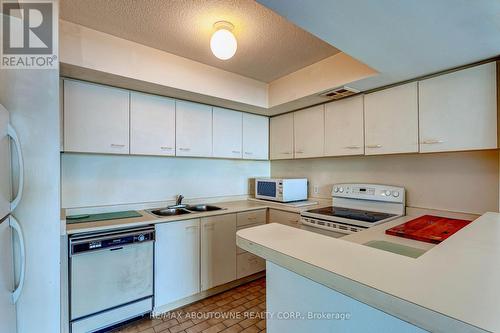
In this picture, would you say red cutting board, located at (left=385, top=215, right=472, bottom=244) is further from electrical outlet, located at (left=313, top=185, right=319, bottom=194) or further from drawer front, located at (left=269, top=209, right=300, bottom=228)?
electrical outlet, located at (left=313, top=185, right=319, bottom=194)

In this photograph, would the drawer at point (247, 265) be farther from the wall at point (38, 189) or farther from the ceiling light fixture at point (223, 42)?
the ceiling light fixture at point (223, 42)

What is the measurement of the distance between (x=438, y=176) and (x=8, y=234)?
9.70ft

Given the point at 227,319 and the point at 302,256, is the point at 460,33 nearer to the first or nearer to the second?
the point at 302,256

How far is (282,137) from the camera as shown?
312 cm

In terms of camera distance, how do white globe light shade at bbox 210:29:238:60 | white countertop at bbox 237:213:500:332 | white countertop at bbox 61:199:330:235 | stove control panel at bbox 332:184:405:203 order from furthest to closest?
stove control panel at bbox 332:184:405:203 → white countertop at bbox 61:199:330:235 → white globe light shade at bbox 210:29:238:60 → white countertop at bbox 237:213:500:332

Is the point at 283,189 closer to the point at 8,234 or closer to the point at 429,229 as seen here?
the point at 429,229

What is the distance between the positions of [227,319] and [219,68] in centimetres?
242

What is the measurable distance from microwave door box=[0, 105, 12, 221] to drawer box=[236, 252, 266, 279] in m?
1.99

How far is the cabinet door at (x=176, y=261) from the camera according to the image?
2.07m

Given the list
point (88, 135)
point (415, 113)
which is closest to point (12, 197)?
point (88, 135)

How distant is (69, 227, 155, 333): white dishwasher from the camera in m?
1.70

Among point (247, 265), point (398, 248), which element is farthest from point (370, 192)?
point (247, 265)

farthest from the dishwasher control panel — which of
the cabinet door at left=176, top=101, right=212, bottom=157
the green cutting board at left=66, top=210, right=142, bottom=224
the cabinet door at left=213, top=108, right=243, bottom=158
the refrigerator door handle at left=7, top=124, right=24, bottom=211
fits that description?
the cabinet door at left=213, top=108, right=243, bottom=158

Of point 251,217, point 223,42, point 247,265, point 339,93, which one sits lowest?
point 247,265
